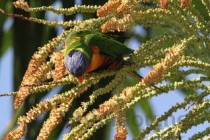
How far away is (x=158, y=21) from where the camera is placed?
1.88m

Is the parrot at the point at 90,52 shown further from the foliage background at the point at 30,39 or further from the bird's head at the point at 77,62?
the foliage background at the point at 30,39

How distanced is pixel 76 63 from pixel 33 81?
27 centimetres

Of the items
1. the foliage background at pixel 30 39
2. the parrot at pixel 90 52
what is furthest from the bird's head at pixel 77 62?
the foliage background at pixel 30 39

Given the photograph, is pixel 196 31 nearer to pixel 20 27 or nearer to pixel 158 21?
pixel 158 21

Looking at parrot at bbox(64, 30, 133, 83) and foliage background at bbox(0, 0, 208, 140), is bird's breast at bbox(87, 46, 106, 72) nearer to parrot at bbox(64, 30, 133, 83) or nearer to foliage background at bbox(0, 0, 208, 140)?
parrot at bbox(64, 30, 133, 83)

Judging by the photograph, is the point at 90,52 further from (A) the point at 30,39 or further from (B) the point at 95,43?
(A) the point at 30,39

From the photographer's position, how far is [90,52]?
2086 millimetres

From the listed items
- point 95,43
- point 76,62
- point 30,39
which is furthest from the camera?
point 30,39

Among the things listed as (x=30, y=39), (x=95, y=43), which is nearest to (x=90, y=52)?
(x=95, y=43)

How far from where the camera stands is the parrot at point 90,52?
194 centimetres

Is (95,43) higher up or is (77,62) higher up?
(95,43)

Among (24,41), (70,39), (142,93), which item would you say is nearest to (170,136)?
(142,93)

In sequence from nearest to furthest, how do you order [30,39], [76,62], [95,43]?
[76,62] → [95,43] → [30,39]

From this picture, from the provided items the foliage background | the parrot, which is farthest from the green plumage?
the foliage background
